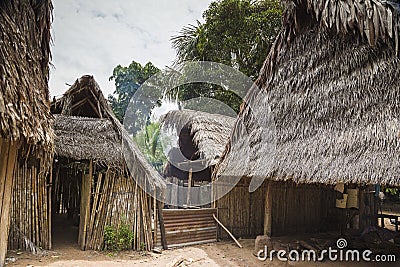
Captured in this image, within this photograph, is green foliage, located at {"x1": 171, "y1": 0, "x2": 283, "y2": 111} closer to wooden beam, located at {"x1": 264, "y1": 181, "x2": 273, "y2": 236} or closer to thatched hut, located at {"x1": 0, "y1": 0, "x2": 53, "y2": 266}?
wooden beam, located at {"x1": 264, "y1": 181, "x2": 273, "y2": 236}

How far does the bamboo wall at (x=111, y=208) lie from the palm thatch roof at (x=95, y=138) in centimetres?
25

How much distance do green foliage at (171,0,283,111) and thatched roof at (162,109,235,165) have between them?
329 cm

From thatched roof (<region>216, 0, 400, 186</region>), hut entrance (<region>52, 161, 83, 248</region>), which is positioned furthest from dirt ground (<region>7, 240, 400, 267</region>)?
hut entrance (<region>52, 161, 83, 248</region>)

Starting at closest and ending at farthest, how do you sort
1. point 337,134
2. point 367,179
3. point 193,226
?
point 367,179 < point 337,134 < point 193,226

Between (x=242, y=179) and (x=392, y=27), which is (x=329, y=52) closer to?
(x=392, y=27)

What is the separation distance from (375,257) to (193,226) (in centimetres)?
354

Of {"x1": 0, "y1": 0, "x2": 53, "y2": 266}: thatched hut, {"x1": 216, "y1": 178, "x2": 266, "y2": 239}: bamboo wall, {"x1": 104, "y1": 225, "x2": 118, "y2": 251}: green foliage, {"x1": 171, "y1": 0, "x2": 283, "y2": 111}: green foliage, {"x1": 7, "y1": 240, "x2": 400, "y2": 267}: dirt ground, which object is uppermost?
{"x1": 171, "y1": 0, "x2": 283, "y2": 111}: green foliage

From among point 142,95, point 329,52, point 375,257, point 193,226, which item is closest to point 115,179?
point 193,226

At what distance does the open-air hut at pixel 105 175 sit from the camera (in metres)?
6.06

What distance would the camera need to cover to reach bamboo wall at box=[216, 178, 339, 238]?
7.65 metres

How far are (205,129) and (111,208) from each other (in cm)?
377

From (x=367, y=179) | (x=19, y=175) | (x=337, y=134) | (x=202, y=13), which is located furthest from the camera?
(x=202, y=13)

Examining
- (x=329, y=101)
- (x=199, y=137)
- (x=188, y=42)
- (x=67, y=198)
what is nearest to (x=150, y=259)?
(x=199, y=137)

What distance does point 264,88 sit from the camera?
20.2 ft
